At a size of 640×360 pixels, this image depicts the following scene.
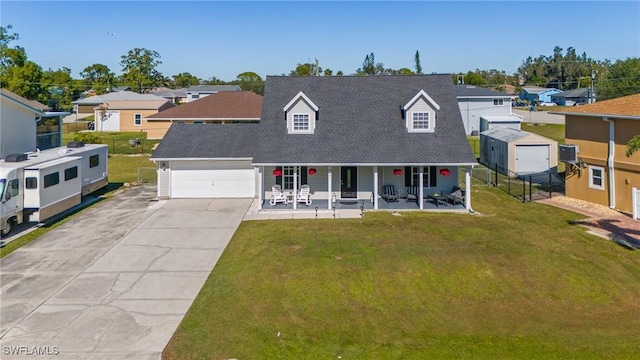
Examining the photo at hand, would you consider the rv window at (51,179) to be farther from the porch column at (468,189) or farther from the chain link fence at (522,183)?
the chain link fence at (522,183)

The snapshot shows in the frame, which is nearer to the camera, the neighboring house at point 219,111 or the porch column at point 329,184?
the porch column at point 329,184

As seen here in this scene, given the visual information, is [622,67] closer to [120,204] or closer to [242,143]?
[242,143]

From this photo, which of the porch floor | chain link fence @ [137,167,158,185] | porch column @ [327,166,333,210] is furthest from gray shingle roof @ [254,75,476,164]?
chain link fence @ [137,167,158,185]

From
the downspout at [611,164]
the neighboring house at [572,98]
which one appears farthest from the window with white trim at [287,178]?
the neighboring house at [572,98]

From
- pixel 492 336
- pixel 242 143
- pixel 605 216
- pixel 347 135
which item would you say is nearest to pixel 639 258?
pixel 605 216

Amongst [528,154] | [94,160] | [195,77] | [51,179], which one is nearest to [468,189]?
[528,154]

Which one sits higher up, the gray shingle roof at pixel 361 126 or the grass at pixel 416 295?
the gray shingle roof at pixel 361 126

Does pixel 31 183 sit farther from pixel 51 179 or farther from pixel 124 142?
pixel 124 142
